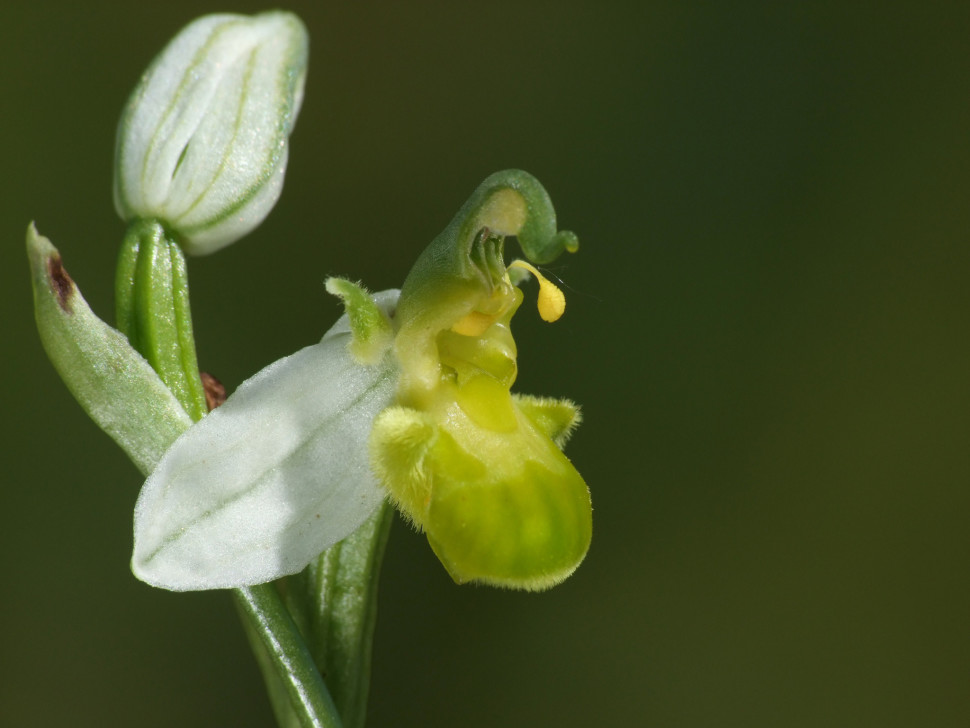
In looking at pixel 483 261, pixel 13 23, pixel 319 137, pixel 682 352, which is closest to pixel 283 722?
pixel 483 261

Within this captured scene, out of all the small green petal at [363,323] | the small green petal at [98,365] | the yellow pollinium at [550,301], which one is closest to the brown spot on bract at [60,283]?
the small green petal at [98,365]

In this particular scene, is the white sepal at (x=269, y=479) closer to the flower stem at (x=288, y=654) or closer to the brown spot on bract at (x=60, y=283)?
the flower stem at (x=288, y=654)

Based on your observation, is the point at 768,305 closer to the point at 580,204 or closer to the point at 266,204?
the point at 580,204

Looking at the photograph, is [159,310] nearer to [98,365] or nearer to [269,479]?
[98,365]

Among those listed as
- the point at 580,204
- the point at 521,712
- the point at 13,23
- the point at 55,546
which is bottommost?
the point at 521,712

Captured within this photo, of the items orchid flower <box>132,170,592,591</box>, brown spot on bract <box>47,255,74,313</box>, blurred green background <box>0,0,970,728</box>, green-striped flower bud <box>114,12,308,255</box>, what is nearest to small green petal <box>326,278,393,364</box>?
orchid flower <box>132,170,592,591</box>

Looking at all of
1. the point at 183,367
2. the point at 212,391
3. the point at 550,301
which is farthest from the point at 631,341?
the point at 183,367
